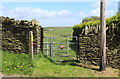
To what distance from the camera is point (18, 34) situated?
9.23 metres

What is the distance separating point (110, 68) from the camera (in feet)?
25.0

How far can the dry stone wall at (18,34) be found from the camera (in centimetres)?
895

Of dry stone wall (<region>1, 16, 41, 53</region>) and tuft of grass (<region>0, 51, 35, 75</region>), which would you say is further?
dry stone wall (<region>1, 16, 41, 53</region>)

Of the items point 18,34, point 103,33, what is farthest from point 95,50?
point 18,34

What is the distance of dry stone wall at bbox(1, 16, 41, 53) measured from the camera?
895 centimetres

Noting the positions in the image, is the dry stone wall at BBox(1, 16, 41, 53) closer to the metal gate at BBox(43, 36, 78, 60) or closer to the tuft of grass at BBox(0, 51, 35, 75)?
the tuft of grass at BBox(0, 51, 35, 75)

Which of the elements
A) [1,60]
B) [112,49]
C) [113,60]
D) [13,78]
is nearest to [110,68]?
[113,60]

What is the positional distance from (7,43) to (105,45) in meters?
5.51

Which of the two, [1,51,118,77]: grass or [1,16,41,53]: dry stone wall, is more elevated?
[1,16,41,53]: dry stone wall

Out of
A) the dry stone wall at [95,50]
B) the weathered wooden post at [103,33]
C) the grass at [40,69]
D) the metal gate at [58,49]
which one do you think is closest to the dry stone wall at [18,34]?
the metal gate at [58,49]

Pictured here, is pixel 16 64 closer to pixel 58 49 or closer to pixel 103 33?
pixel 58 49

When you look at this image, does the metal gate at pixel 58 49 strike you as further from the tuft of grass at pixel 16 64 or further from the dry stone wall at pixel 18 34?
the tuft of grass at pixel 16 64

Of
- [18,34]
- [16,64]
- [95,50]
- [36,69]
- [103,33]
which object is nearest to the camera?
[36,69]

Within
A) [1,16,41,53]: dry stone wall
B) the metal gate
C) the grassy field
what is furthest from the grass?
the metal gate
